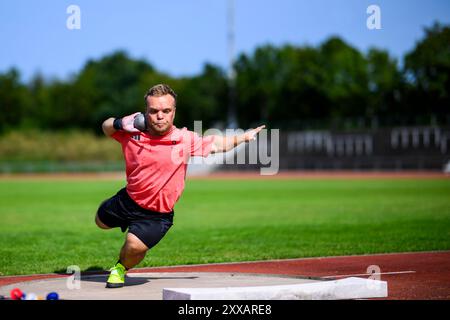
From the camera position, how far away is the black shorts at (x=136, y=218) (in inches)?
381

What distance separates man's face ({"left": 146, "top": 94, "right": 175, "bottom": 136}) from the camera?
9344 millimetres

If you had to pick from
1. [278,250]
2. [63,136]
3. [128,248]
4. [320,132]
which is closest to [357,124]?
[320,132]

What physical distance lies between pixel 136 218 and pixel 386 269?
13.7 ft

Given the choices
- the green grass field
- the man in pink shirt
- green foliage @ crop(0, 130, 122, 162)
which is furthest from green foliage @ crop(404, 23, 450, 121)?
the man in pink shirt

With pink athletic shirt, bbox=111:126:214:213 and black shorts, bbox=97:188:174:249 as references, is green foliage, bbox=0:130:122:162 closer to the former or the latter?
black shorts, bbox=97:188:174:249

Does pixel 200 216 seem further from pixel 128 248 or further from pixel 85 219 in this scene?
pixel 128 248

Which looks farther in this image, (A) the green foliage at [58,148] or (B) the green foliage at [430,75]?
(A) the green foliage at [58,148]

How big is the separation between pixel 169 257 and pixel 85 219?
964cm

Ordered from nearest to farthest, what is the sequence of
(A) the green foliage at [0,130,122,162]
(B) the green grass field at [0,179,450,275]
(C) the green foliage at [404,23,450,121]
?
(B) the green grass field at [0,179,450,275] < (C) the green foliage at [404,23,450,121] < (A) the green foliage at [0,130,122,162]

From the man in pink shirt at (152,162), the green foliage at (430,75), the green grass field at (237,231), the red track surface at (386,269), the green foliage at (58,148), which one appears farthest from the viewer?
the green foliage at (58,148)

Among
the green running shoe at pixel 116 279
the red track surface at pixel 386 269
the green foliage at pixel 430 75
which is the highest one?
the green foliage at pixel 430 75

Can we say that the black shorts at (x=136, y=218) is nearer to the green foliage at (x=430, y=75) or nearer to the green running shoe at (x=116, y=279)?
the green running shoe at (x=116, y=279)

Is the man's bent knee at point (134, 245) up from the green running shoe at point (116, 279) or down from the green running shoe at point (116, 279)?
up

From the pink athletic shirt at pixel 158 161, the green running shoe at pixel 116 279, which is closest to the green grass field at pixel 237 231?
the green running shoe at pixel 116 279
